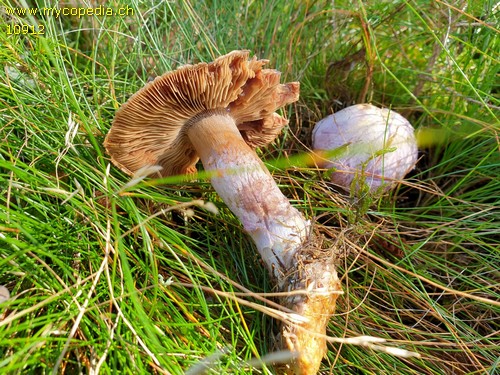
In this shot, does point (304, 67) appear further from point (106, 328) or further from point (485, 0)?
point (106, 328)

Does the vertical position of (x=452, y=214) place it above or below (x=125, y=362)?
below

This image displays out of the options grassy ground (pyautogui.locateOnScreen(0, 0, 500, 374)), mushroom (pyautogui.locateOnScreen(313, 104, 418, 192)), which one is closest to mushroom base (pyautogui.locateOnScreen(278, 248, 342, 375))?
grassy ground (pyautogui.locateOnScreen(0, 0, 500, 374))

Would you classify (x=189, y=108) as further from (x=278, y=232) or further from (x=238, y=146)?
(x=278, y=232)

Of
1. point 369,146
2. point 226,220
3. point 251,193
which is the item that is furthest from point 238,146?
point 369,146

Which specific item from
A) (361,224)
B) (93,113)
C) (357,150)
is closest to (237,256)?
(361,224)

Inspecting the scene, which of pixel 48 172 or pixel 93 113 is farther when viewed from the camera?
pixel 93 113

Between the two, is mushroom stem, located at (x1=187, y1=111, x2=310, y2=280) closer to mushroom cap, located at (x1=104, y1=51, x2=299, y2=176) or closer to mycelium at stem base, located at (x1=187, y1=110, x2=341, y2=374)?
mycelium at stem base, located at (x1=187, y1=110, x2=341, y2=374)

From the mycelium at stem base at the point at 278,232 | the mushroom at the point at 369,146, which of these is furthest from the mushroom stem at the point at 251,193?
the mushroom at the point at 369,146
